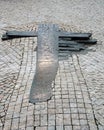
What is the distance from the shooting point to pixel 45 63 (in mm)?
8031

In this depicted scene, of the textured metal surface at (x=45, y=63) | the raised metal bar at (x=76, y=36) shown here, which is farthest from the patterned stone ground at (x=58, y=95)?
the raised metal bar at (x=76, y=36)

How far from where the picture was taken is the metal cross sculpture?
659cm

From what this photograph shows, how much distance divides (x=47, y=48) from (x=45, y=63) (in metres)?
1.08

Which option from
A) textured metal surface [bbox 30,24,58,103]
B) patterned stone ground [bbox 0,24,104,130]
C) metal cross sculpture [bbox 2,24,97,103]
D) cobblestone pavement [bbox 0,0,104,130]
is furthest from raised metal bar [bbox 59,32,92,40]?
patterned stone ground [bbox 0,24,104,130]

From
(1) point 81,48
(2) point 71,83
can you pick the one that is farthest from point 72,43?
(2) point 71,83

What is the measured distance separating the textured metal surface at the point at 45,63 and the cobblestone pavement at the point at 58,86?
0.48 ft

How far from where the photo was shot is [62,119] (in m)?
5.60

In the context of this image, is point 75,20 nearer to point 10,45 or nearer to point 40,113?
point 10,45

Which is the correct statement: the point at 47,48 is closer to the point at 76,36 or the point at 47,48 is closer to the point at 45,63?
the point at 45,63

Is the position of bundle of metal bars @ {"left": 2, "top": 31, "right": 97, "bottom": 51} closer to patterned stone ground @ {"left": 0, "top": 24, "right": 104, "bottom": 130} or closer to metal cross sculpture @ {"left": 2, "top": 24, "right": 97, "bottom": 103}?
metal cross sculpture @ {"left": 2, "top": 24, "right": 97, "bottom": 103}

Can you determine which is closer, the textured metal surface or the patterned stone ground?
the patterned stone ground

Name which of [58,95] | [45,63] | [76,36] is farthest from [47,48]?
[58,95]

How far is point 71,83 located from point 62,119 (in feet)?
4.65

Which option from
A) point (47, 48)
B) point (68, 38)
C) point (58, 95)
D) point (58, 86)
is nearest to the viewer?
point (58, 95)
